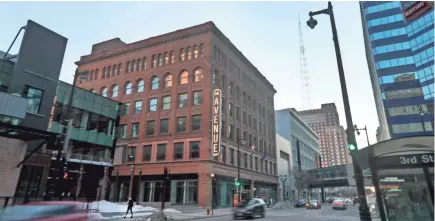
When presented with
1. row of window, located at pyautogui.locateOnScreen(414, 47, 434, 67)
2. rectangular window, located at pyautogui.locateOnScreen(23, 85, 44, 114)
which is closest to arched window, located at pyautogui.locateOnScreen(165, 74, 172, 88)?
rectangular window, located at pyautogui.locateOnScreen(23, 85, 44, 114)

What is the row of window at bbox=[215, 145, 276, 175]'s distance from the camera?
4334 cm

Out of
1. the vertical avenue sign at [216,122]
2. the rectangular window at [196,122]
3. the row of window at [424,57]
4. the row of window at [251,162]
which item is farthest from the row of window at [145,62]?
the row of window at [424,57]

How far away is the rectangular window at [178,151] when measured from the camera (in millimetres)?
40981

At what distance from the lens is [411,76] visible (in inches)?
2756

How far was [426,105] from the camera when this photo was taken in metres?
67.8

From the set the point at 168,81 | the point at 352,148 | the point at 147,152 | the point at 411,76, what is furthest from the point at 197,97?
the point at 411,76

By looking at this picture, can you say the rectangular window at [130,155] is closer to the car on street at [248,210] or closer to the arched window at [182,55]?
the arched window at [182,55]

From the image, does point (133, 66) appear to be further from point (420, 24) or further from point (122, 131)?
point (420, 24)

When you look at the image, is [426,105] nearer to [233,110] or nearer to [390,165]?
[233,110]

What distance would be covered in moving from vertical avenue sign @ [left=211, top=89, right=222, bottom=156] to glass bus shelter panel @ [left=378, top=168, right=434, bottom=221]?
99.7 ft

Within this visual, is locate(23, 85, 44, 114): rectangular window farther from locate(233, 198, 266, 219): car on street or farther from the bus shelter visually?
the bus shelter

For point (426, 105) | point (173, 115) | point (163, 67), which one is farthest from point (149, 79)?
point (426, 105)

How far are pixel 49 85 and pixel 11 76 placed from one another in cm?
295

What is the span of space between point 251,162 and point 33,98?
3663cm
